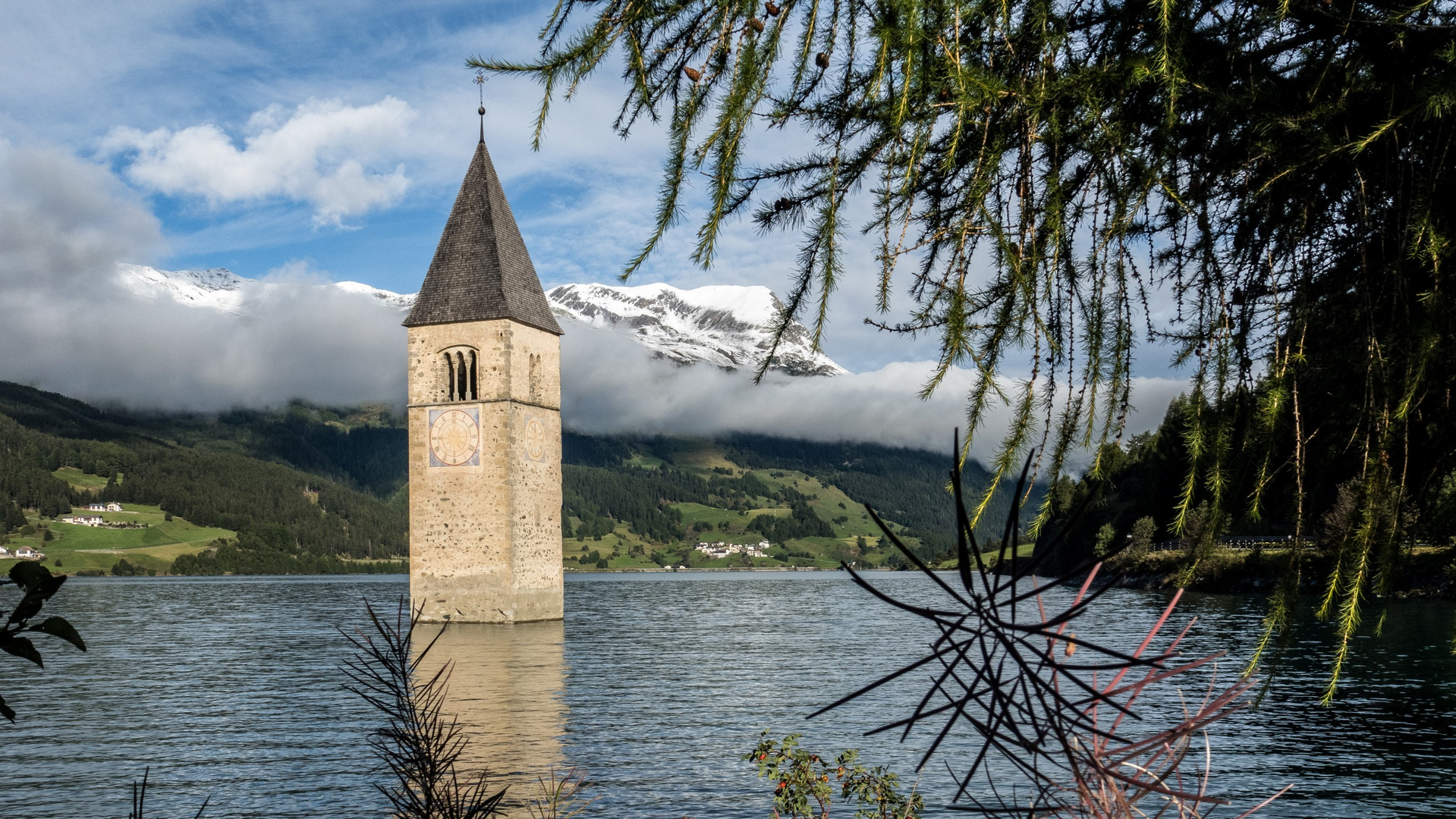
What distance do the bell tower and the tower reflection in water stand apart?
2308 millimetres

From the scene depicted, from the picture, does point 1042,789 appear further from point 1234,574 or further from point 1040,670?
point 1234,574

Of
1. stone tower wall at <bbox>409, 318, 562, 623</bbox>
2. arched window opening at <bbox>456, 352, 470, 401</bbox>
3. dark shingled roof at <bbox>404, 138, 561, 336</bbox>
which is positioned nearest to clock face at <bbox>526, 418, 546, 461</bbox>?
stone tower wall at <bbox>409, 318, 562, 623</bbox>

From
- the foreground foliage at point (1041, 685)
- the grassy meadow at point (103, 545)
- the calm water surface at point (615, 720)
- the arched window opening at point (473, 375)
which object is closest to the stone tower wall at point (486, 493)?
the arched window opening at point (473, 375)

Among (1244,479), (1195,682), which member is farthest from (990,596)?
(1195,682)

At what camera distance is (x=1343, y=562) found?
2863 mm

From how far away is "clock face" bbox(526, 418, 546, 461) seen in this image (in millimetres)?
48188

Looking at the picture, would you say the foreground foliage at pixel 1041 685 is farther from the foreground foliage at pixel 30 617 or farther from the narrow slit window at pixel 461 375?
the narrow slit window at pixel 461 375

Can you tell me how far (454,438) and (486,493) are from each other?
2.97m

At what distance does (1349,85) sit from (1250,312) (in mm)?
655

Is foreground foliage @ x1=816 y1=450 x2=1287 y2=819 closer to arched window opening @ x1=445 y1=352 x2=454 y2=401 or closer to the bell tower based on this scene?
the bell tower

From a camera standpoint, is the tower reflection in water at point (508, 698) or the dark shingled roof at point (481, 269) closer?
the tower reflection in water at point (508, 698)

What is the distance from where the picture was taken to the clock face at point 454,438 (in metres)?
46.6

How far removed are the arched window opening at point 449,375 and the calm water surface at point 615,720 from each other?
412 inches

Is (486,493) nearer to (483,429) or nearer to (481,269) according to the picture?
(483,429)
